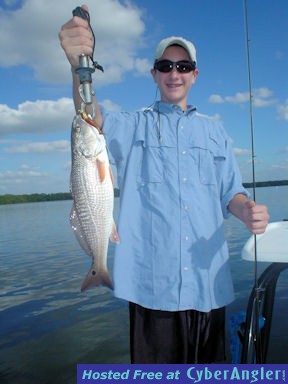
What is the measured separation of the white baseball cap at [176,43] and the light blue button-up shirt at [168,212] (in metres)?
0.48

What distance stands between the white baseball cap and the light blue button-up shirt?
48 centimetres

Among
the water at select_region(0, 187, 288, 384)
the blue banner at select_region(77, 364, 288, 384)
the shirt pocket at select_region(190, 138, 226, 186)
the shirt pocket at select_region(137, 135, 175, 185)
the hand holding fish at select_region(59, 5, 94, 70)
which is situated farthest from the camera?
the water at select_region(0, 187, 288, 384)

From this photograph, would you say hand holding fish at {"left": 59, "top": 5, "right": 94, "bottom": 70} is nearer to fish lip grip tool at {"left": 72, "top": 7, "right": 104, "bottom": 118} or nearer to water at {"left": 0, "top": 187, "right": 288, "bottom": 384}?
fish lip grip tool at {"left": 72, "top": 7, "right": 104, "bottom": 118}

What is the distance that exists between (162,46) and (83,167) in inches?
58.1

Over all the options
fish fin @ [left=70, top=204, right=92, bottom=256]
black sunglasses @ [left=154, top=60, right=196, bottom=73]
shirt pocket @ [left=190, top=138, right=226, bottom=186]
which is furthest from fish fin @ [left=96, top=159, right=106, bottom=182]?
black sunglasses @ [left=154, top=60, right=196, bottom=73]

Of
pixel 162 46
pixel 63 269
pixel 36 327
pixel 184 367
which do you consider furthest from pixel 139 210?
pixel 63 269

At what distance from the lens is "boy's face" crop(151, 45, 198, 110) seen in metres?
3.11

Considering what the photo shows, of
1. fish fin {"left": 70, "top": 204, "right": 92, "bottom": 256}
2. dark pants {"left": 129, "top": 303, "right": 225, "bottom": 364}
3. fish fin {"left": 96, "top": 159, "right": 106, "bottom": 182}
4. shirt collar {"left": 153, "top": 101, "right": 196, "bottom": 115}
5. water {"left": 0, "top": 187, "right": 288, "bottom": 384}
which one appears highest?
shirt collar {"left": 153, "top": 101, "right": 196, "bottom": 115}

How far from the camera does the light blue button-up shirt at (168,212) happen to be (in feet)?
9.54

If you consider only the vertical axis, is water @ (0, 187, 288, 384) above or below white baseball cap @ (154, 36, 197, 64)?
below

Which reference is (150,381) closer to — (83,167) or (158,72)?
(83,167)

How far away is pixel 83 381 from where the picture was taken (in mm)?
2262

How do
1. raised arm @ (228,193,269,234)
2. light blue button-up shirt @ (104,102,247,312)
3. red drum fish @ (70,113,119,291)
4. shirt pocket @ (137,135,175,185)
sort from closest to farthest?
1. red drum fish @ (70,113,119,291)
2. raised arm @ (228,193,269,234)
3. light blue button-up shirt @ (104,102,247,312)
4. shirt pocket @ (137,135,175,185)

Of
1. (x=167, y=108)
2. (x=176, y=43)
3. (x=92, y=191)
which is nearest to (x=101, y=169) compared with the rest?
(x=92, y=191)
